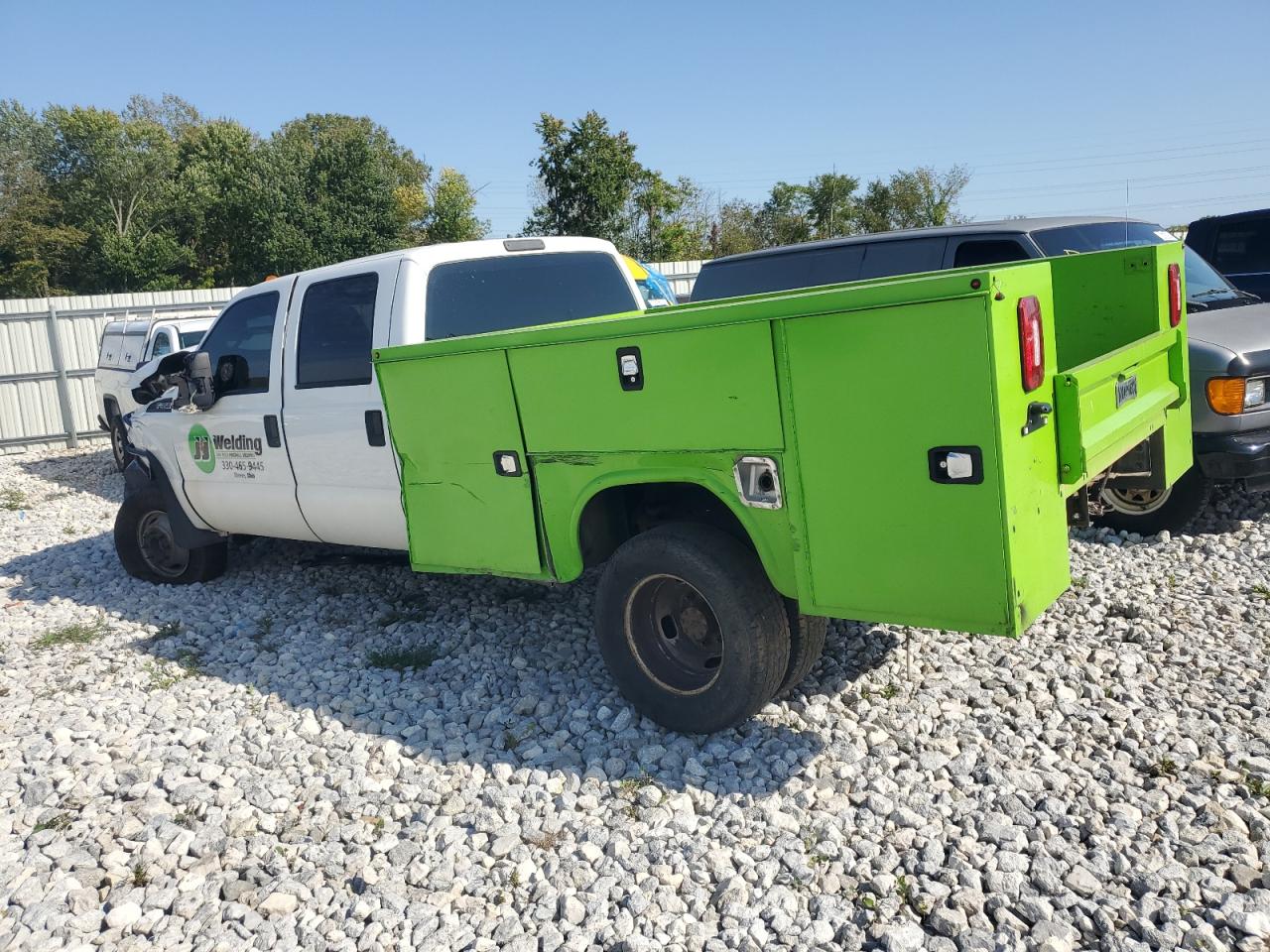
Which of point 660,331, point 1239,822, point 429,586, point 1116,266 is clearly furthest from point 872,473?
point 429,586

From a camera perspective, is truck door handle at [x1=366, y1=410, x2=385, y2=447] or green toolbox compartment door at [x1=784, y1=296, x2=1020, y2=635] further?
truck door handle at [x1=366, y1=410, x2=385, y2=447]

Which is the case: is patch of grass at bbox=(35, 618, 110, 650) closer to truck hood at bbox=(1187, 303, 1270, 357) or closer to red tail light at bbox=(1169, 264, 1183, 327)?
red tail light at bbox=(1169, 264, 1183, 327)

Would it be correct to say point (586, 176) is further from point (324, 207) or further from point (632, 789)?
point (632, 789)

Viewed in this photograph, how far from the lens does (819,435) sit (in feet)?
11.0

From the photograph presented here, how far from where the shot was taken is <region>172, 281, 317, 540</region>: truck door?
5949 millimetres

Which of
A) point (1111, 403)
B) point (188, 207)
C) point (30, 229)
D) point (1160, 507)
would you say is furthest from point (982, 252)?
point (30, 229)

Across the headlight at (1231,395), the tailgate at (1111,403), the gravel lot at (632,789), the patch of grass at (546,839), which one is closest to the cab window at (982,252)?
the headlight at (1231,395)

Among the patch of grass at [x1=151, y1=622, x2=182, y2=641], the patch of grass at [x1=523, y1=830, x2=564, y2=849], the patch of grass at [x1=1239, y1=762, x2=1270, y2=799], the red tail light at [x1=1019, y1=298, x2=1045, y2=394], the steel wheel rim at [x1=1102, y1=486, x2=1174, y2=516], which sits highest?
the red tail light at [x1=1019, y1=298, x2=1045, y2=394]

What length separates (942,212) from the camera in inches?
1951

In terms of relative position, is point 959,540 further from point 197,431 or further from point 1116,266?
point 197,431

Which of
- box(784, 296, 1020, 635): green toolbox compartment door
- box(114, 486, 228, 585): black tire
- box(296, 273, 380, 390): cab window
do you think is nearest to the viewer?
box(784, 296, 1020, 635): green toolbox compartment door

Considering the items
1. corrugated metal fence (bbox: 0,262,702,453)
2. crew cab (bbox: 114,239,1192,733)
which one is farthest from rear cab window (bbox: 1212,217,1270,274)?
corrugated metal fence (bbox: 0,262,702,453)

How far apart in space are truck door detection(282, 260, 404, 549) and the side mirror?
641 mm

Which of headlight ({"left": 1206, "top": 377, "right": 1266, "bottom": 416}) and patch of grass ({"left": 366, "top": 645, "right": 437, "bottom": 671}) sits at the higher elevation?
headlight ({"left": 1206, "top": 377, "right": 1266, "bottom": 416})
